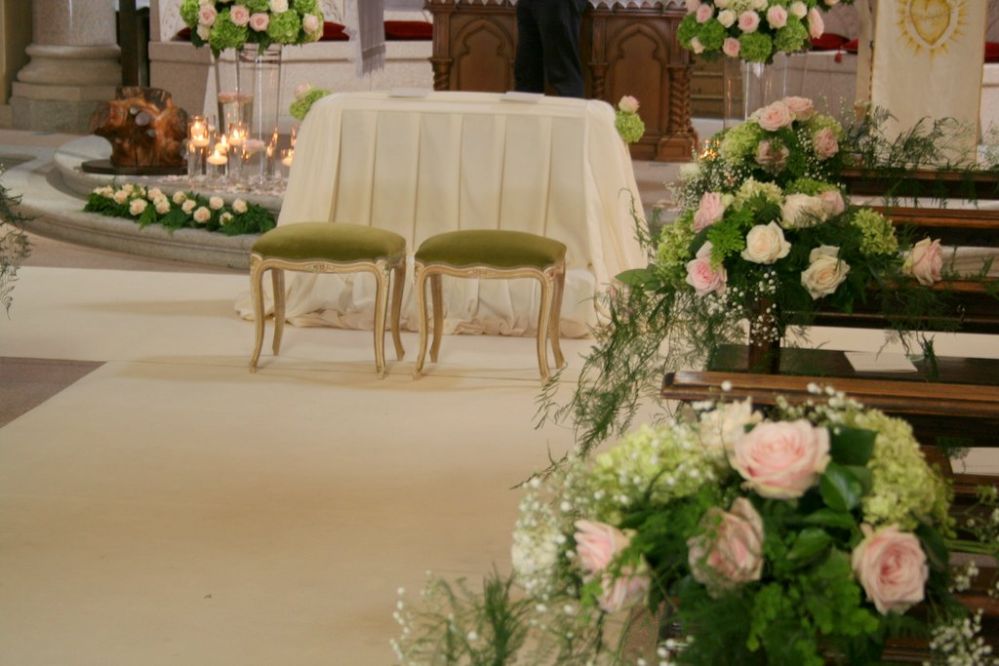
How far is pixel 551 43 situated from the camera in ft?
31.9

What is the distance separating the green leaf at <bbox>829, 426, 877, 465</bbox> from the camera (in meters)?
2.02

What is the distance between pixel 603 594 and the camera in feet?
6.60

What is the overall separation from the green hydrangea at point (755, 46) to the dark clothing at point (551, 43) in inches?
60.9

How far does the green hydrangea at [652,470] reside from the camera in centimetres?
206

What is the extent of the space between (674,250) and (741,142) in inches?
45.8

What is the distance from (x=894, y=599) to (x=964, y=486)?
5.17 ft

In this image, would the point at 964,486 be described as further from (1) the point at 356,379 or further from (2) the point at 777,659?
(1) the point at 356,379

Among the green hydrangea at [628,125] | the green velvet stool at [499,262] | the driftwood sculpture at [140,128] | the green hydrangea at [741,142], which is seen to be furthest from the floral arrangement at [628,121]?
the driftwood sculpture at [140,128]

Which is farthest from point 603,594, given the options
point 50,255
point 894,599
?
point 50,255

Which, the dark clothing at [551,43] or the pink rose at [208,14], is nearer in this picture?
the pink rose at [208,14]

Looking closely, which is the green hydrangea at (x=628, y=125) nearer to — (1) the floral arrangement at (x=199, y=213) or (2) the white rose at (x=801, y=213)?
(1) the floral arrangement at (x=199, y=213)

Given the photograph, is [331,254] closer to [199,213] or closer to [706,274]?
[706,274]

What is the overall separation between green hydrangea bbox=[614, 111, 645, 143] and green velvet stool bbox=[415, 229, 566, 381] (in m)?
1.05

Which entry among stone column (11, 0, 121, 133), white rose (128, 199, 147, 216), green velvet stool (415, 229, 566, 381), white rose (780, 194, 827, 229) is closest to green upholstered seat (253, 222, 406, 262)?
green velvet stool (415, 229, 566, 381)
